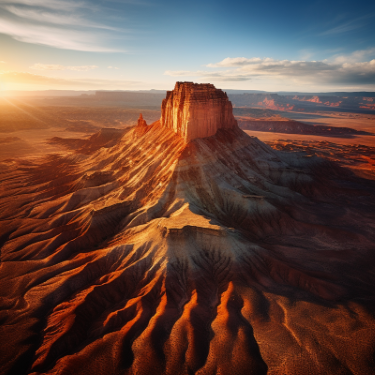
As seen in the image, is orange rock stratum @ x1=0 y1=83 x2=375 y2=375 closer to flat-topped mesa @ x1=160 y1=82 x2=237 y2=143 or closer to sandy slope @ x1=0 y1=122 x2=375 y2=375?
sandy slope @ x1=0 y1=122 x2=375 y2=375

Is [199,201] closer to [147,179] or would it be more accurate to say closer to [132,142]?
[147,179]

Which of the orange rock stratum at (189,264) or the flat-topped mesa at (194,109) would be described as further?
the flat-topped mesa at (194,109)

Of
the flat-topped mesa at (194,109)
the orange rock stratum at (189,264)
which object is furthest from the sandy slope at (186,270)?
the flat-topped mesa at (194,109)

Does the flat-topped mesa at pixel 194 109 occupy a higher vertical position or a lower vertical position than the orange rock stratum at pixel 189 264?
higher

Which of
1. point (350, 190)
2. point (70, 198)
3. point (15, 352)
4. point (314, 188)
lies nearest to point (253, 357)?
Result: point (15, 352)

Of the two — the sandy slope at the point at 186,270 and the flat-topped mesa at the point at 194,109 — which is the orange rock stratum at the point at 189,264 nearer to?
the sandy slope at the point at 186,270

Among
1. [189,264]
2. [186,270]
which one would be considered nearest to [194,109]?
[189,264]
